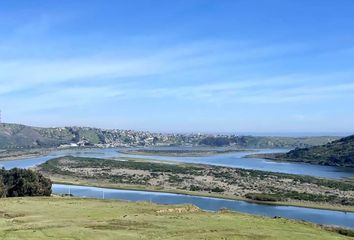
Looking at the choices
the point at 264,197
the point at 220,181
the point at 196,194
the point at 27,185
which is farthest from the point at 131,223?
the point at 220,181

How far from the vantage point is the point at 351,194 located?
114 m

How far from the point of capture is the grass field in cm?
3997

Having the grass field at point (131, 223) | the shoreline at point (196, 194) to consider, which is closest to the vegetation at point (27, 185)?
the grass field at point (131, 223)

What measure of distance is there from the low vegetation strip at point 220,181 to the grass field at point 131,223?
54.9 meters

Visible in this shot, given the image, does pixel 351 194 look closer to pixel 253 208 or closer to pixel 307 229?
pixel 253 208

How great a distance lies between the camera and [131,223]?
45.1 metres

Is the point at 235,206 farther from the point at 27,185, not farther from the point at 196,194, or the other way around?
the point at 27,185

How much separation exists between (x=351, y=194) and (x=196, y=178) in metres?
44.5

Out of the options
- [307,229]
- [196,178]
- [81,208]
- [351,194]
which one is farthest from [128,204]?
[196,178]

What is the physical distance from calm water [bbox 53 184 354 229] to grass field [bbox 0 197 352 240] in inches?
1276

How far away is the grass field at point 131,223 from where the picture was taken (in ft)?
131

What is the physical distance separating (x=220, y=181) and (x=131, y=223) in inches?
3674

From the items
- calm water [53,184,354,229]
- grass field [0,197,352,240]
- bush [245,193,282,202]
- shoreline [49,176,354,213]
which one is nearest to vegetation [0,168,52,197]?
calm water [53,184,354,229]

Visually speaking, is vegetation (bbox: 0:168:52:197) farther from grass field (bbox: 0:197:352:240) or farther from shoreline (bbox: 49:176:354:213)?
shoreline (bbox: 49:176:354:213)
